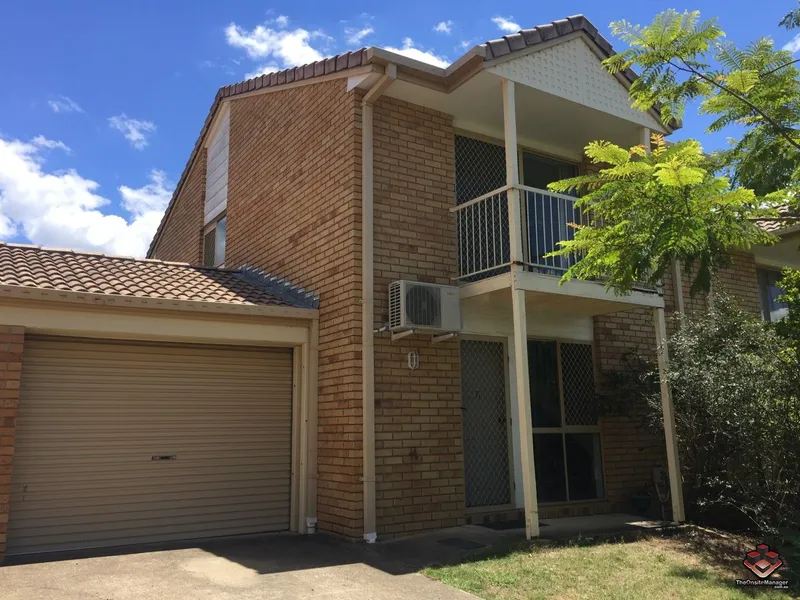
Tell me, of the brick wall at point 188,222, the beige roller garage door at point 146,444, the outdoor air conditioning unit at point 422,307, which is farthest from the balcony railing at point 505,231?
the brick wall at point 188,222

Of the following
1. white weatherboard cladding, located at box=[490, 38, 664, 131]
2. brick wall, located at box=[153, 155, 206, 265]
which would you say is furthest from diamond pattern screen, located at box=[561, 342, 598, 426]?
brick wall, located at box=[153, 155, 206, 265]

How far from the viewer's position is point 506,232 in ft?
29.0

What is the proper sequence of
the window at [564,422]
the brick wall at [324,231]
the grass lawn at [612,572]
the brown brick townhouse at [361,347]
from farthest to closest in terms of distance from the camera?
1. the window at [564,422]
2. the brick wall at [324,231]
3. the brown brick townhouse at [361,347]
4. the grass lawn at [612,572]

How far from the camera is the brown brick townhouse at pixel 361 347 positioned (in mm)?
7258

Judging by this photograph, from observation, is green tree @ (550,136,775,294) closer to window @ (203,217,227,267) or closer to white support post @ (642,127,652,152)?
white support post @ (642,127,652,152)

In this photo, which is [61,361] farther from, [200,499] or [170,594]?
[170,594]

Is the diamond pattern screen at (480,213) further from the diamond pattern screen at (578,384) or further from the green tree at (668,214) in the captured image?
the green tree at (668,214)

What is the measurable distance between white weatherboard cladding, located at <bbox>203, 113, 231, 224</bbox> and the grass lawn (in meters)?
8.21

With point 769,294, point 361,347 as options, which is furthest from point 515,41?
point 769,294

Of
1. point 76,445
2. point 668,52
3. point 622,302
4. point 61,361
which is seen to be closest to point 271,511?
point 76,445

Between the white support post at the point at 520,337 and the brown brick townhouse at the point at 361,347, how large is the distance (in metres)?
0.03

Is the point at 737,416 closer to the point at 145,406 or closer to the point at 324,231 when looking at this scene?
the point at 324,231

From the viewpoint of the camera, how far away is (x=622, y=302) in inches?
340

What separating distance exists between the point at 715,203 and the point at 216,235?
9247 mm
